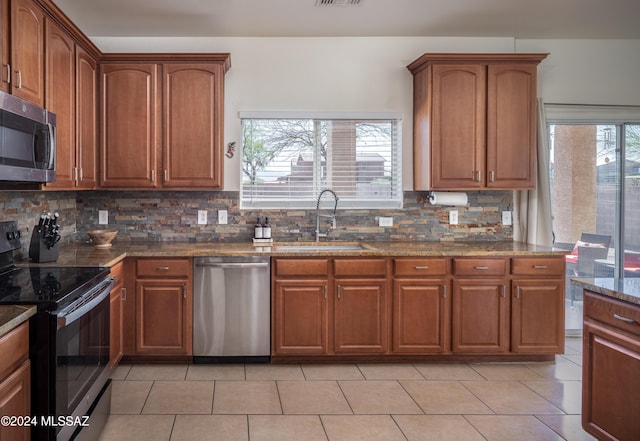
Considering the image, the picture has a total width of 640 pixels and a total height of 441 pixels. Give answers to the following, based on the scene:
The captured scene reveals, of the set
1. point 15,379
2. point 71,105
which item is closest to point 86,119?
point 71,105

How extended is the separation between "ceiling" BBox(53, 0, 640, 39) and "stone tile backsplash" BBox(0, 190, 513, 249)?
53.1 inches

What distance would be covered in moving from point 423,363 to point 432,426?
1048mm

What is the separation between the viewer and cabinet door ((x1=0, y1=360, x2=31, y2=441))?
5.61ft

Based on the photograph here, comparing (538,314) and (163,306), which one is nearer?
(163,306)

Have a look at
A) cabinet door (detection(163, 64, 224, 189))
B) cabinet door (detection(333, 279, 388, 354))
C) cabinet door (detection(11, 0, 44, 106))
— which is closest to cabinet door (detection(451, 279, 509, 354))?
cabinet door (detection(333, 279, 388, 354))

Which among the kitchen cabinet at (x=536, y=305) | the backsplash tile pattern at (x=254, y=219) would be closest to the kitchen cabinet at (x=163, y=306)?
the backsplash tile pattern at (x=254, y=219)

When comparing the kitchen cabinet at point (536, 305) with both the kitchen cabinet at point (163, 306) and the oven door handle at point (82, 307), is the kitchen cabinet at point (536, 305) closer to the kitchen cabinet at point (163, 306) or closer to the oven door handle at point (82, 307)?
the kitchen cabinet at point (163, 306)

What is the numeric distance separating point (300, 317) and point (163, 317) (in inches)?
39.6

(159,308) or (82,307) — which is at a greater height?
(82,307)

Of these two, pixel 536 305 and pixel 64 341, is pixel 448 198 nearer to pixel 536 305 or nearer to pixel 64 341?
pixel 536 305

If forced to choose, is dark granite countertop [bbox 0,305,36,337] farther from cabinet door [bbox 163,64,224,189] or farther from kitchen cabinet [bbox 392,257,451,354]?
kitchen cabinet [bbox 392,257,451,354]

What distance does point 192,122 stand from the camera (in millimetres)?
3887

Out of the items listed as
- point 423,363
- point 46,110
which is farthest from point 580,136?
point 46,110

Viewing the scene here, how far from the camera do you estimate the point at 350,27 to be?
4.04 m
